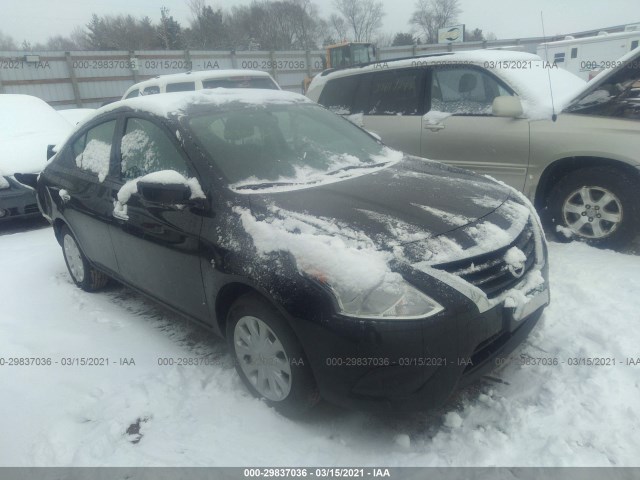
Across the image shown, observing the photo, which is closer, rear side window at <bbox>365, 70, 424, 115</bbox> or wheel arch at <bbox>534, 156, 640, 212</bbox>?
wheel arch at <bbox>534, 156, 640, 212</bbox>

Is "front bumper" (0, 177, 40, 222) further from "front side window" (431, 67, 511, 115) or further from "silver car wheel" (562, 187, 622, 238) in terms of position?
"silver car wheel" (562, 187, 622, 238)

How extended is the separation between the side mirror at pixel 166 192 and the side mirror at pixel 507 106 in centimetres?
294

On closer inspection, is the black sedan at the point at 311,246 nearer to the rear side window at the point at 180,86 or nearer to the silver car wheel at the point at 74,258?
the silver car wheel at the point at 74,258

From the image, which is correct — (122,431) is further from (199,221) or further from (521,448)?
(521,448)

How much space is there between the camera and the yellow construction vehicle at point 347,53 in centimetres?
2211

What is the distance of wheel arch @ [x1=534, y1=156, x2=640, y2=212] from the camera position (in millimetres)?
3883

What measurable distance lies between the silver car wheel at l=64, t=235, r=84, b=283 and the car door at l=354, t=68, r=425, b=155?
3296 mm

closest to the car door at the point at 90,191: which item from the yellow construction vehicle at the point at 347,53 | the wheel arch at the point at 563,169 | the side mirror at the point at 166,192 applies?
the side mirror at the point at 166,192

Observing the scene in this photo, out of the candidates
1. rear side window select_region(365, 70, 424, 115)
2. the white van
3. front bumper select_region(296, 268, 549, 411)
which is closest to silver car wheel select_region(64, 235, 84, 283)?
front bumper select_region(296, 268, 549, 411)

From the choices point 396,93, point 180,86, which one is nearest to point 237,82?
point 180,86

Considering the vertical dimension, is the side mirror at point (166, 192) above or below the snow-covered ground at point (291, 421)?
above

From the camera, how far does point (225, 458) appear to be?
226 centimetres

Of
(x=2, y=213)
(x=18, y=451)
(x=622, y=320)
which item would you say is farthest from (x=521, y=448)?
(x=2, y=213)

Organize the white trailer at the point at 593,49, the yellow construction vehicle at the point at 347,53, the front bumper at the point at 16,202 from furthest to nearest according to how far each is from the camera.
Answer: the yellow construction vehicle at the point at 347,53 < the white trailer at the point at 593,49 < the front bumper at the point at 16,202
